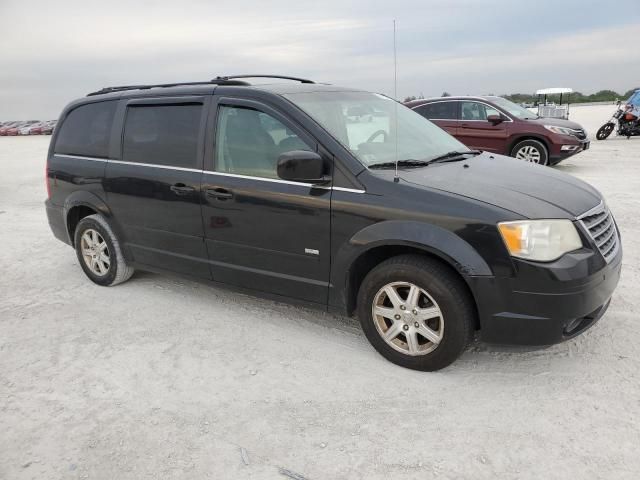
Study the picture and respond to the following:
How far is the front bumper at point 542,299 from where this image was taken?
270cm

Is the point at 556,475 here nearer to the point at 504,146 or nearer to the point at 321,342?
the point at 321,342

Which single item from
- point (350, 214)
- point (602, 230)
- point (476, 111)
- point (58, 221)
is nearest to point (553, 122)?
point (476, 111)

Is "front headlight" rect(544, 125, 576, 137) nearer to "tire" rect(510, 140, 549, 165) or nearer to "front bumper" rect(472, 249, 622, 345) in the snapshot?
"tire" rect(510, 140, 549, 165)

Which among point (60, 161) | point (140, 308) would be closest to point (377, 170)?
point (140, 308)

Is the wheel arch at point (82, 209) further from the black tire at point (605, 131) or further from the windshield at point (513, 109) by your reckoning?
the black tire at point (605, 131)

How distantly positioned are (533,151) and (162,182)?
27.8 ft

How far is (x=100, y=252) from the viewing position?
4.77 meters

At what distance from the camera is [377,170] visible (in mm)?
3203

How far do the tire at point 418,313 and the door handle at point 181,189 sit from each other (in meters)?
1.56

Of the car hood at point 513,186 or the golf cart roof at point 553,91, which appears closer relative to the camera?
the car hood at point 513,186

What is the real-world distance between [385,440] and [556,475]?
2.57ft

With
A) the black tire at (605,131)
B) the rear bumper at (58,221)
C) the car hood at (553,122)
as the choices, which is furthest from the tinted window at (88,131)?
the black tire at (605,131)

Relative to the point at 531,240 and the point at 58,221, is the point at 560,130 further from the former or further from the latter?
the point at 58,221

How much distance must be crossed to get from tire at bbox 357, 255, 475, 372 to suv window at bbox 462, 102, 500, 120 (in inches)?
335
